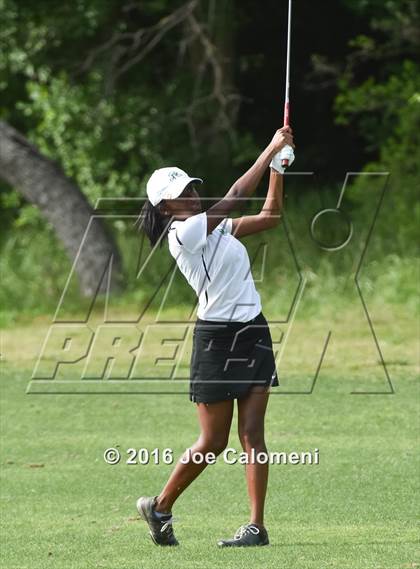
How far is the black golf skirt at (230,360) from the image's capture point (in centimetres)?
653

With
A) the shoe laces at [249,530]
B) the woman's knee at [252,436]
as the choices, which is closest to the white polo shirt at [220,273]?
the woman's knee at [252,436]

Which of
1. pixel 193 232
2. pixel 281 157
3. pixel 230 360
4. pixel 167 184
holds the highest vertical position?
pixel 281 157

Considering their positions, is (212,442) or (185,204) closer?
(185,204)

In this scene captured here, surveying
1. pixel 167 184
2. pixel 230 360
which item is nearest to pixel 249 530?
pixel 230 360

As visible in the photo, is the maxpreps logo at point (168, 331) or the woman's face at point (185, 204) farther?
the maxpreps logo at point (168, 331)

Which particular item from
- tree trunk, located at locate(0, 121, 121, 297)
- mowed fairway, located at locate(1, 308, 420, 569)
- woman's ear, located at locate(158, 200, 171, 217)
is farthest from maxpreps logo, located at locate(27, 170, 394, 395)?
woman's ear, located at locate(158, 200, 171, 217)

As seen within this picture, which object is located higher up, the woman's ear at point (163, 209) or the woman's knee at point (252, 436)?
the woman's ear at point (163, 209)

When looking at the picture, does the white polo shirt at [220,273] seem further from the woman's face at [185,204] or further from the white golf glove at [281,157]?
the white golf glove at [281,157]

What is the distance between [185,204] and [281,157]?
526 millimetres

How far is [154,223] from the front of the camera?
6648 mm

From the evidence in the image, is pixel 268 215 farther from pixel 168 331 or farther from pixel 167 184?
pixel 168 331

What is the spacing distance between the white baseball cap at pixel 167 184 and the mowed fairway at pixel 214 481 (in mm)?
1742

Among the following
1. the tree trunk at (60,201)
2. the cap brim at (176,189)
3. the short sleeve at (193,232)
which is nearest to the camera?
the short sleeve at (193,232)

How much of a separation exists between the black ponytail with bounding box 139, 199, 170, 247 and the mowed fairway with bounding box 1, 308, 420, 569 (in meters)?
1.56
